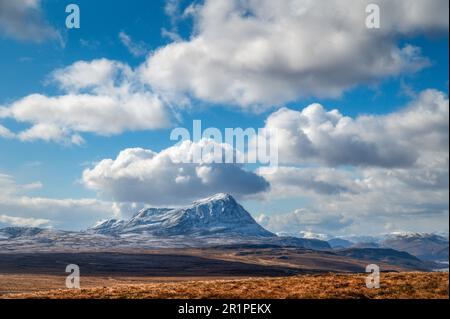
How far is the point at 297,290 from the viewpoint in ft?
94.4

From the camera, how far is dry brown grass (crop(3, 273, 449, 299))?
1061 inches

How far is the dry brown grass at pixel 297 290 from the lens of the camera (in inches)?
1061
